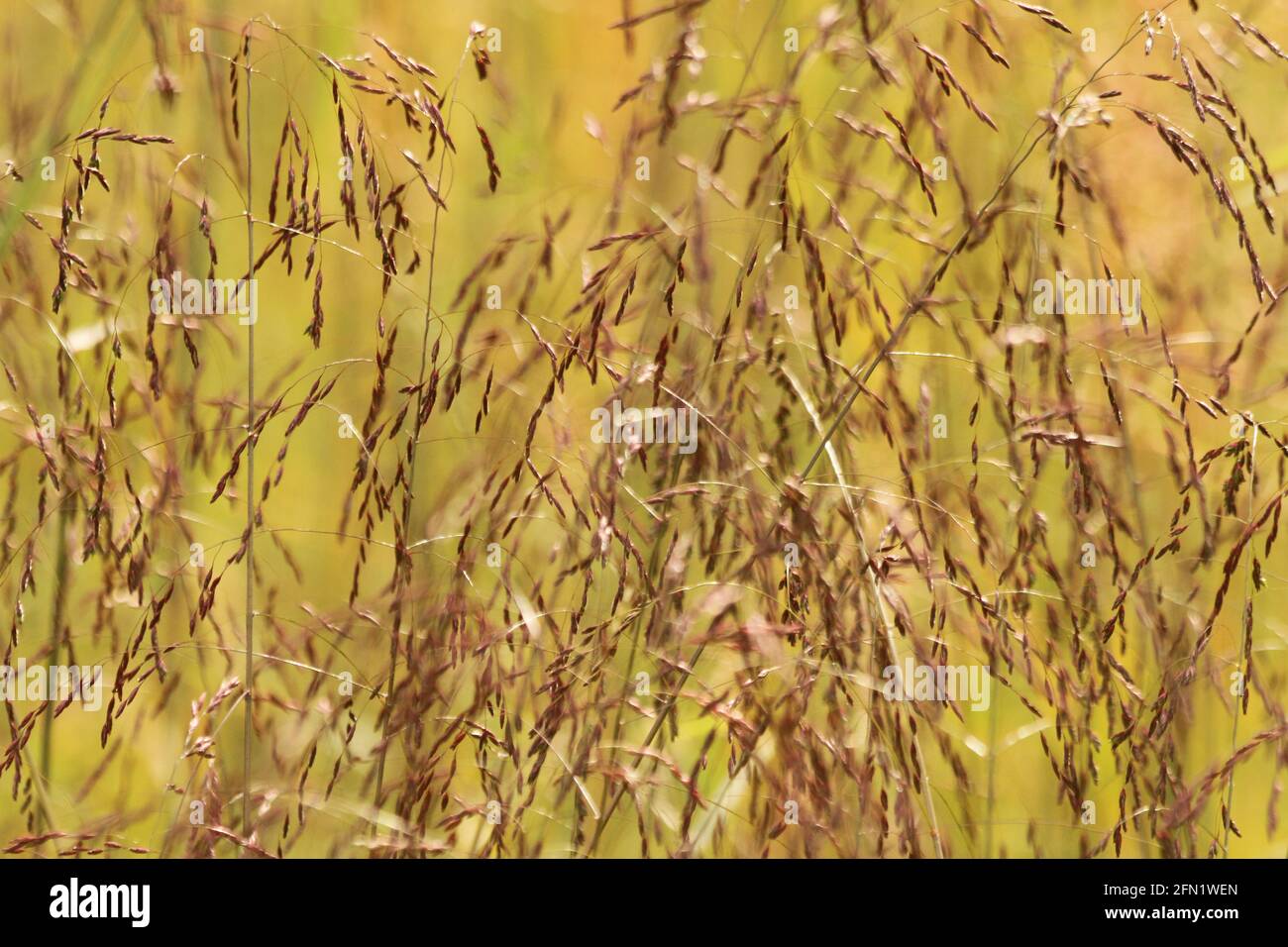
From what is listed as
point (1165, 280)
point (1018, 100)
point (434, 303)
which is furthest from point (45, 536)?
point (1165, 280)

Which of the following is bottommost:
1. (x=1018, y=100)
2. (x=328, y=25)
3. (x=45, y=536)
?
(x=45, y=536)

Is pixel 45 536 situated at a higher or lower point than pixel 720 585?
higher

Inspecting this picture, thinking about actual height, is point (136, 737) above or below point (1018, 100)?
below

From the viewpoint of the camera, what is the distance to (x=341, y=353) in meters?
1.73

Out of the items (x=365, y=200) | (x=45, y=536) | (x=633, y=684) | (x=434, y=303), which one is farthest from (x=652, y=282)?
(x=45, y=536)

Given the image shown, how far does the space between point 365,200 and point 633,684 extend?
79cm

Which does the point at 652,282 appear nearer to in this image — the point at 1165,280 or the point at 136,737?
the point at 1165,280

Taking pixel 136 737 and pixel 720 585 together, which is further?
pixel 136 737

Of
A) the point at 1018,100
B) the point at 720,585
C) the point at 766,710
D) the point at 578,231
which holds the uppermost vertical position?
the point at 1018,100

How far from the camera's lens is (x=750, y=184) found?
1.71 m

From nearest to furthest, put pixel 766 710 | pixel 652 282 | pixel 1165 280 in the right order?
pixel 766 710 → pixel 652 282 → pixel 1165 280

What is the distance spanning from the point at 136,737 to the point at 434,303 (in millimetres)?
763

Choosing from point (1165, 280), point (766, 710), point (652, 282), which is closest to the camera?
point (766, 710)

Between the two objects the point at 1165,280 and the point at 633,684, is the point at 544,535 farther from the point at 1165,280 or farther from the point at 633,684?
the point at 1165,280
